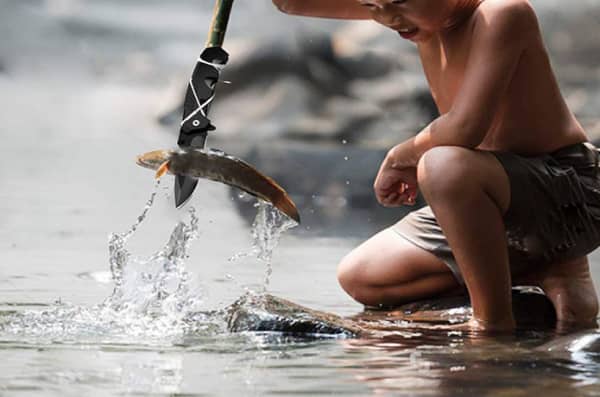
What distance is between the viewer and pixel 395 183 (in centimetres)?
310

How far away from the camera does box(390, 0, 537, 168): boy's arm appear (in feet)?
9.33

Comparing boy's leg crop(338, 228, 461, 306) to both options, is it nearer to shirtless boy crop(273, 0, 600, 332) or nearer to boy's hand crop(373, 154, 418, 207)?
shirtless boy crop(273, 0, 600, 332)

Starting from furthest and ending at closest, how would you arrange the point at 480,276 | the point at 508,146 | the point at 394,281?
the point at 394,281
the point at 508,146
the point at 480,276

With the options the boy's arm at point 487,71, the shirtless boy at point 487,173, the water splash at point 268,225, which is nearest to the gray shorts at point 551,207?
the shirtless boy at point 487,173

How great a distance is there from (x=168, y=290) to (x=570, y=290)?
1.07 metres

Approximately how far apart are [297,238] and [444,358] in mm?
2777

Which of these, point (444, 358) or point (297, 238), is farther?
point (297, 238)

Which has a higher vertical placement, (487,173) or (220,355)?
(487,173)

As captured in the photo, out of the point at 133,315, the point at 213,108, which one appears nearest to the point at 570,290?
the point at 133,315

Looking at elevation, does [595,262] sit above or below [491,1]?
below

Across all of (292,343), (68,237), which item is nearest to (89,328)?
(292,343)

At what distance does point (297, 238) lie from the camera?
5.28m

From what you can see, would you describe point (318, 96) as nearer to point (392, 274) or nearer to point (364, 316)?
point (392, 274)

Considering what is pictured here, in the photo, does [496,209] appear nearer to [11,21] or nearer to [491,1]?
[491,1]
